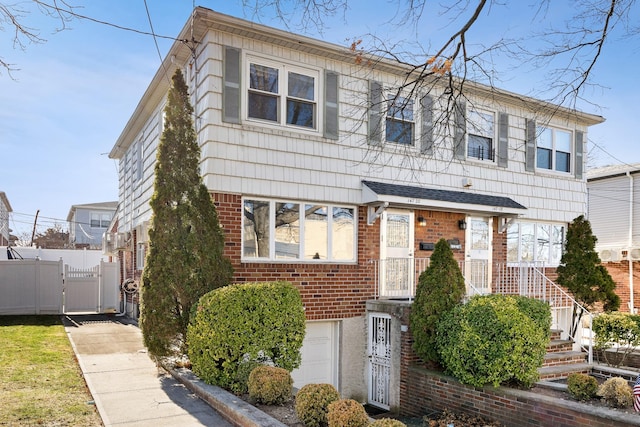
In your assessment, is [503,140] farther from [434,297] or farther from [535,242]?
[434,297]

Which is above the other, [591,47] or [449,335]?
[591,47]

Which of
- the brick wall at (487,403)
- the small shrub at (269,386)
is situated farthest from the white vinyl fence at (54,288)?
the small shrub at (269,386)

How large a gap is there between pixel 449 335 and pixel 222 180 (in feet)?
14.9

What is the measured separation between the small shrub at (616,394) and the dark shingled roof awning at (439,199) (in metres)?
4.70

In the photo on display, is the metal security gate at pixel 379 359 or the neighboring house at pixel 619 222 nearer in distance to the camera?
the metal security gate at pixel 379 359

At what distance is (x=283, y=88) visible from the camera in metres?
8.99

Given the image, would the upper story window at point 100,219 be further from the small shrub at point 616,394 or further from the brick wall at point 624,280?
the small shrub at point 616,394

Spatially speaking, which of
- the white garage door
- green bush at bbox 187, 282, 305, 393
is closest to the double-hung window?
green bush at bbox 187, 282, 305, 393

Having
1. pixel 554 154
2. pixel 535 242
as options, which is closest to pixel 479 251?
pixel 535 242

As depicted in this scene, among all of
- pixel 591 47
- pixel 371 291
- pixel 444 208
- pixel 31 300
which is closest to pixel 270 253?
pixel 371 291

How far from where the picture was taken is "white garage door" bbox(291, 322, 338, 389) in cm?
927

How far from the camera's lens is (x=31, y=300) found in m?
14.2

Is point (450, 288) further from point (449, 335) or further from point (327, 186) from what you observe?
point (327, 186)

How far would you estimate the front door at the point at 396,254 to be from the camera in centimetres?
1000
